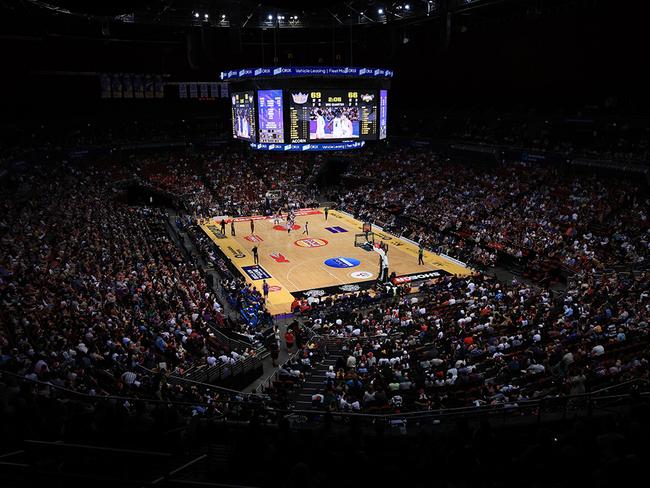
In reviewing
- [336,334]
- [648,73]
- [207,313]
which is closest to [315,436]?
[336,334]

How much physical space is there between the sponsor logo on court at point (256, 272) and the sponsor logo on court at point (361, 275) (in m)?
4.81

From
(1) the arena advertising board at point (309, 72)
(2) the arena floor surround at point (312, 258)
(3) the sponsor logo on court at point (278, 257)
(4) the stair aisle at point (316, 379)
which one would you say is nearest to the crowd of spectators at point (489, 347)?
(4) the stair aisle at point (316, 379)

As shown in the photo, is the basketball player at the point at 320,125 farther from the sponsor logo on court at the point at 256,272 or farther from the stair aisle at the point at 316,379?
the stair aisle at the point at 316,379

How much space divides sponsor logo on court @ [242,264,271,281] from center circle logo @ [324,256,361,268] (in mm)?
3965

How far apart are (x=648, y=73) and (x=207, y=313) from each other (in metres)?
31.6

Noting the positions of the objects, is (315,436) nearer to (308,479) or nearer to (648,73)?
(308,479)

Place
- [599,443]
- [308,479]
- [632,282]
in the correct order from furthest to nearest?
[632,282]
[599,443]
[308,479]

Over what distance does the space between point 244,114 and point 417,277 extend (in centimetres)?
1540

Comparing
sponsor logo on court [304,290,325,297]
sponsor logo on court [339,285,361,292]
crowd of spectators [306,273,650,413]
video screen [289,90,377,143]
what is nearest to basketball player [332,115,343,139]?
video screen [289,90,377,143]

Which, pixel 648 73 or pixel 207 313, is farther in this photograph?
pixel 648 73

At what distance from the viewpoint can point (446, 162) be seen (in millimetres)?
46719

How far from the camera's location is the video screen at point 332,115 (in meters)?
32.8

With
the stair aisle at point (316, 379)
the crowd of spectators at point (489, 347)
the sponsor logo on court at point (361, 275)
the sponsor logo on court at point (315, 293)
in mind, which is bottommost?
the sponsor logo on court at point (315, 293)

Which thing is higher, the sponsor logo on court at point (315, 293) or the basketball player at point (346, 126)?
the basketball player at point (346, 126)
